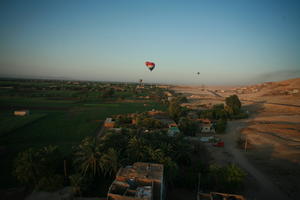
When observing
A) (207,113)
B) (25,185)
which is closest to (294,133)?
(207,113)

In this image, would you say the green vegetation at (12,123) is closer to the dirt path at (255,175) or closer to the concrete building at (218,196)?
the concrete building at (218,196)

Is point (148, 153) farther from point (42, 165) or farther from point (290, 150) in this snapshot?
point (290, 150)

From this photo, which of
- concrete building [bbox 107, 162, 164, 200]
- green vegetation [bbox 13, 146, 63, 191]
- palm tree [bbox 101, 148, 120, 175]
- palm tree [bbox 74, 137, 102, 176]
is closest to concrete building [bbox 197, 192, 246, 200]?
concrete building [bbox 107, 162, 164, 200]

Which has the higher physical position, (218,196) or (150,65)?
(150,65)

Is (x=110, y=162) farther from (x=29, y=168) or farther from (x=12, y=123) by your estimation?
(x=12, y=123)

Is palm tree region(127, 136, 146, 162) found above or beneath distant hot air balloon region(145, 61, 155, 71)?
beneath

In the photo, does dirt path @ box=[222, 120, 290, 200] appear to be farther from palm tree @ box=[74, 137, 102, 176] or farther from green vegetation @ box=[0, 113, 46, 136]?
green vegetation @ box=[0, 113, 46, 136]

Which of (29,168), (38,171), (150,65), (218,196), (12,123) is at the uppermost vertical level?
(150,65)

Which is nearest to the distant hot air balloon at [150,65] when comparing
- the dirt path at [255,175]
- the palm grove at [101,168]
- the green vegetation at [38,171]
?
the dirt path at [255,175]

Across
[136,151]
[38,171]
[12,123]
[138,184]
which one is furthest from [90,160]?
[12,123]

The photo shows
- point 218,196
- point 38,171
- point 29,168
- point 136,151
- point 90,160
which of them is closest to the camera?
point 218,196
